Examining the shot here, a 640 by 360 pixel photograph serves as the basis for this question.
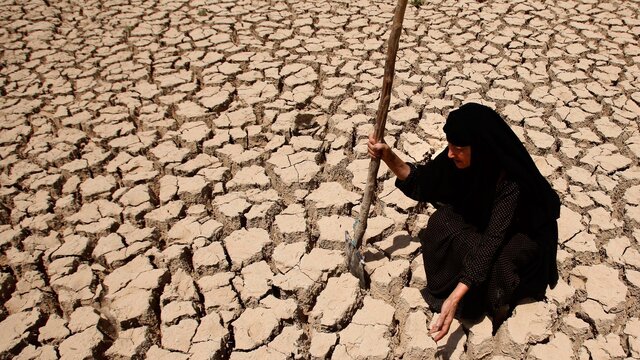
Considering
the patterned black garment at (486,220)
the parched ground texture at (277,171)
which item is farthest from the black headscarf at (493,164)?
the parched ground texture at (277,171)

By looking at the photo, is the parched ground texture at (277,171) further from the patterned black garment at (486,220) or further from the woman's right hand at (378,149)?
the woman's right hand at (378,149)

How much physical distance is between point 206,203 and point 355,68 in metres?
1.76

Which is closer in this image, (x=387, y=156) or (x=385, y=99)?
(x=385, y=99)

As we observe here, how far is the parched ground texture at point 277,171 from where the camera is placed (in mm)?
2018

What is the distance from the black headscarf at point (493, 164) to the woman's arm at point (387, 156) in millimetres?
269

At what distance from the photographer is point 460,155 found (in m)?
1.81

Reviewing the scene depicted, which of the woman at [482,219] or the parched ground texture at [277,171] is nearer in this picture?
the woman at [482,219]

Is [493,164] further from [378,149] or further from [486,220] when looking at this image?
[378,149]

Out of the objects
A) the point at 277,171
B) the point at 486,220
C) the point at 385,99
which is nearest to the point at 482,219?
the point at 486,220

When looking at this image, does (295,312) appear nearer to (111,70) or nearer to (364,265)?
(364,265)

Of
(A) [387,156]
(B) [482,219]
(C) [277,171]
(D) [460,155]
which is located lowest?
(C) [277,171]

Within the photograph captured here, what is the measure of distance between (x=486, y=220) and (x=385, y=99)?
0.63 metres

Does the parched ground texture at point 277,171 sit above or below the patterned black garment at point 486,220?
below

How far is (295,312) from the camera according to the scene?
6.81 feet
